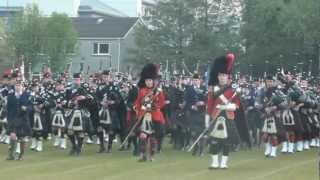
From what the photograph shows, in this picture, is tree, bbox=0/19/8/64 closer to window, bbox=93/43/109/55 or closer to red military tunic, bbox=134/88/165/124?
window, bbox=93/43/109/55

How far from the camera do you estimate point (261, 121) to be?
2225 cm

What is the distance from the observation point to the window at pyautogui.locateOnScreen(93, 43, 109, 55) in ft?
263

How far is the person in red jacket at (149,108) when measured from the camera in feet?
57.4

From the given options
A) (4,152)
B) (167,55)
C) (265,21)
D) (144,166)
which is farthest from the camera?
(167,55)

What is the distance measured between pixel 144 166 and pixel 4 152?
4.62 metres

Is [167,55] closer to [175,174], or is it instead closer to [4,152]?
[4,152]

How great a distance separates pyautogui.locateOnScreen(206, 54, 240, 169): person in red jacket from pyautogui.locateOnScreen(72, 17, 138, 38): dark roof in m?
64.1

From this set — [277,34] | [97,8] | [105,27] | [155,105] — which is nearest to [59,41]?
[105,27]

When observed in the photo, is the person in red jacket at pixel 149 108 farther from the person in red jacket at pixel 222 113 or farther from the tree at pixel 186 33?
the tree at pixel 186 33

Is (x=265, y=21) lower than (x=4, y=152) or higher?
higher

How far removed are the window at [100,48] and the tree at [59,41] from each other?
5699mm

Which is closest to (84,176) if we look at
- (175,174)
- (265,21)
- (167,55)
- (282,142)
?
(175,174)

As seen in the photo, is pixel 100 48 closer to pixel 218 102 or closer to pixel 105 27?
pixel 105 27

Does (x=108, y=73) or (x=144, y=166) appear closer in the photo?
(x=144, y=166)
